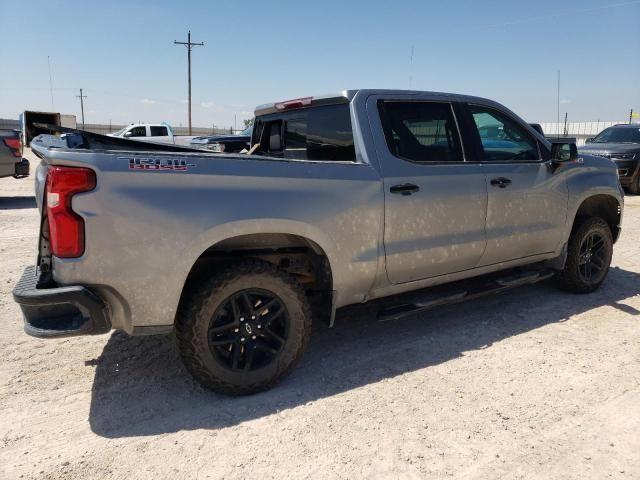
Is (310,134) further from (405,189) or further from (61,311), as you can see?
(61,311)

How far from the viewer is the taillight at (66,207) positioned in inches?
96.9

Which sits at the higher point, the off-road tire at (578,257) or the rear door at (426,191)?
the rear door at (426,191)

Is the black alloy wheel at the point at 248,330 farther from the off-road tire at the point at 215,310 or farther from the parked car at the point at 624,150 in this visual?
the parked car at the point at 624,150

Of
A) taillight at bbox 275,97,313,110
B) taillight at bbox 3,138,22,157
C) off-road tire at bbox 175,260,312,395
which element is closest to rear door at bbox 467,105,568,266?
taillight at bbox 275,97,313,110

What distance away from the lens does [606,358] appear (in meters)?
3.62

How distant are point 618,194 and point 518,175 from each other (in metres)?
1.66

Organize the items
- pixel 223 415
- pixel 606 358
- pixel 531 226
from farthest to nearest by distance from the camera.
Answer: pixel 531 226 < pixel 606 358 < pixel 223 415

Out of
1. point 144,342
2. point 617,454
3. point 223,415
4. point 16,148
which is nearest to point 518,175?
point 617,454

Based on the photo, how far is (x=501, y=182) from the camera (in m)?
4.09

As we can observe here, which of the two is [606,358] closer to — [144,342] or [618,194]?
[618,194]

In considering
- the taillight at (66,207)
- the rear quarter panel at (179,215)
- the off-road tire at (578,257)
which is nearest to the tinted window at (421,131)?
the rear quarter panel at (179,215)

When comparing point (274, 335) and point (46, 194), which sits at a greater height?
point (46, 194)

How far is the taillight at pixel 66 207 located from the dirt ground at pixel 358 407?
1.05 metres

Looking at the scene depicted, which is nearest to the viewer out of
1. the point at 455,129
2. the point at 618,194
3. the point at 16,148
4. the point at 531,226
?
the point at 455,129
